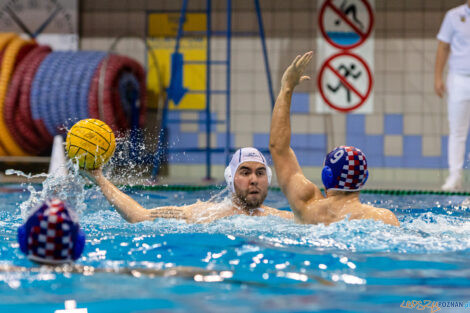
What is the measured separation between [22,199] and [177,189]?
5.24 feet

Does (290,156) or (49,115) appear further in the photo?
(49,115)

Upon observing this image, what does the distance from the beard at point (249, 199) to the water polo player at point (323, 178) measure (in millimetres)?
312

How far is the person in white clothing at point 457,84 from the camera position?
6543 mm

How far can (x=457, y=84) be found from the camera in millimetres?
6641

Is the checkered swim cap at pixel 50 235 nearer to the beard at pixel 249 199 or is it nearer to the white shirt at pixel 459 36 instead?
the beard at pixel 249 199

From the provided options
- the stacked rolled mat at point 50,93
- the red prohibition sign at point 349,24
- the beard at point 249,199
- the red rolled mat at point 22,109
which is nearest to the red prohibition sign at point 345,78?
the red prohibition sign at point 349,24

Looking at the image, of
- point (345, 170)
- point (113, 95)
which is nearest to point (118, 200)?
point (345, 170)

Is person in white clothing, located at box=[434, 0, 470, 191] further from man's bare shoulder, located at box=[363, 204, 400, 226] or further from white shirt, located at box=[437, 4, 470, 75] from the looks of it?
man's bare shoulder, located at box=[363, 204, 400, 226]

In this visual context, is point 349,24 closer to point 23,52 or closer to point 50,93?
point 50,93

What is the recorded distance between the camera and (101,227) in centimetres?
374

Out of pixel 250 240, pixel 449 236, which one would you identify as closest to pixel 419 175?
pixel 449 236

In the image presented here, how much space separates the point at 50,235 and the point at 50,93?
19.8ft

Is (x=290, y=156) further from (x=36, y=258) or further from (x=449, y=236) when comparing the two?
(x=36, y=258)

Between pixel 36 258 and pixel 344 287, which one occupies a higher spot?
pixel 36 258
